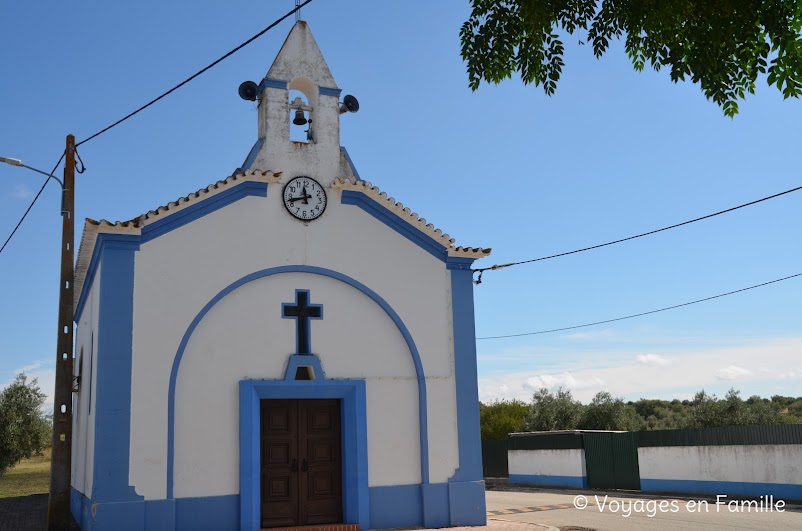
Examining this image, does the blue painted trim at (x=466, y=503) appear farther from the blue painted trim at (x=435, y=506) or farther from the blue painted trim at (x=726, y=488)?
Result: the blue painted trim at (x=726, y=488)

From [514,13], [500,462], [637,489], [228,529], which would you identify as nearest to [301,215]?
[228,529]

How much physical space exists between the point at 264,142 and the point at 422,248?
3.74 metres

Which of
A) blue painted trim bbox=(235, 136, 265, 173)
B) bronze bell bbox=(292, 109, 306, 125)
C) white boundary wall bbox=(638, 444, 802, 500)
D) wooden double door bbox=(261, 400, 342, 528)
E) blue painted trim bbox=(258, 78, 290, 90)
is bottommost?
white boundary wall bbox=(638, 444, 802, 500)

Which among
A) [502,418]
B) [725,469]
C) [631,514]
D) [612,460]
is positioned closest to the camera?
[631,514]

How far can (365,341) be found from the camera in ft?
47.6

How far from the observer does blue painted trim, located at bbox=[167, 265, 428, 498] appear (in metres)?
12.7

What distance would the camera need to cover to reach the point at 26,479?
31047mm

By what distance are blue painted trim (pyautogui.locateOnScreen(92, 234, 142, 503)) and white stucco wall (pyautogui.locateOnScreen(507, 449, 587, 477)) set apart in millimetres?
18532

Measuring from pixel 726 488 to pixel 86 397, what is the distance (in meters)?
17.2

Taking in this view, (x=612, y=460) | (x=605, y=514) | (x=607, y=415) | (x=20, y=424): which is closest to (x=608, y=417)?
(x=607, y=415)

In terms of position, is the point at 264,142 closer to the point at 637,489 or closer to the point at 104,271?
the point at 104,271

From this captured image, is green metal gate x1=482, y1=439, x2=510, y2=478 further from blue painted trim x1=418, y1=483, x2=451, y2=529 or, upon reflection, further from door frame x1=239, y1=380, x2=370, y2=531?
door frame x1=239, y1=380, x2=370, y2=531

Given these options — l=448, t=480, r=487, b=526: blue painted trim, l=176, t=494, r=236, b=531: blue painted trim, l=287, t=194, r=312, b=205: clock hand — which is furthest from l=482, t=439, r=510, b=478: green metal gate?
l=176, t=494, r=236, b=531: blue painted trim

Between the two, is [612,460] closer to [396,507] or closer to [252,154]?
[396,507]
